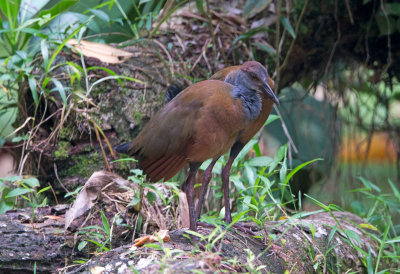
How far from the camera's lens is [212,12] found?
4.80 m

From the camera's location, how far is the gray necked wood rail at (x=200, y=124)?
2740 mm

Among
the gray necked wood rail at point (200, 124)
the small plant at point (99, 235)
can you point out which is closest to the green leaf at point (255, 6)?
the gray necked wood rail at point (200, 124)

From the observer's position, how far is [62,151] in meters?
3.90

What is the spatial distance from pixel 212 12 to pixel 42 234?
8.83 ft

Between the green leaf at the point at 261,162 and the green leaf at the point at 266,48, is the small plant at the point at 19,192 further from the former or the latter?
the green leaf at the point at 266,48

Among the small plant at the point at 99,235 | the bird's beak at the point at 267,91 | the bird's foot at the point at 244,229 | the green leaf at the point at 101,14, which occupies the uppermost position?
the green leaf at the point at 101,14

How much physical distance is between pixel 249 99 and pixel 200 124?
0.34 meters

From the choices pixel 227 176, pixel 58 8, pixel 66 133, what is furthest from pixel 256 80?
pixel 58 8

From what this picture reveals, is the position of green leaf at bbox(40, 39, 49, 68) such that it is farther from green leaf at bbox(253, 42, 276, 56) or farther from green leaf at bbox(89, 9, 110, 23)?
green leaf at bbox(253, 42, 276, 56)

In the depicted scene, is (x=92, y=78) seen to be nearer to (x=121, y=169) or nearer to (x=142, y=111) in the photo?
(x=142, y=111)

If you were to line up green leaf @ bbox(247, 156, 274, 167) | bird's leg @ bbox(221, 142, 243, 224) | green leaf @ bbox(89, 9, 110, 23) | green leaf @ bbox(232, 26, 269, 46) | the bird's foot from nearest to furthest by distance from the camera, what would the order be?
the bird's foot → bird's leg @ bbox(221, 142, 243, 224) → green leaf @ bbox(247, 156, 274, 167) → green leaf @ bbox(89, 9, 110, 23) → green leaf @ bbox(232, 26, 269, 46)

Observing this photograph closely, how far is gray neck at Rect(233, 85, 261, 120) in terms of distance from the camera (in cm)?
285

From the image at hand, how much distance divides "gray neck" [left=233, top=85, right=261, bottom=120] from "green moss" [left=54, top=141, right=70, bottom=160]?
1610 millimetres

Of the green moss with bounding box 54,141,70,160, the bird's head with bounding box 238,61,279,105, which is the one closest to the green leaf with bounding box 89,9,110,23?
the green moss with bounding box 54,141,70,160
